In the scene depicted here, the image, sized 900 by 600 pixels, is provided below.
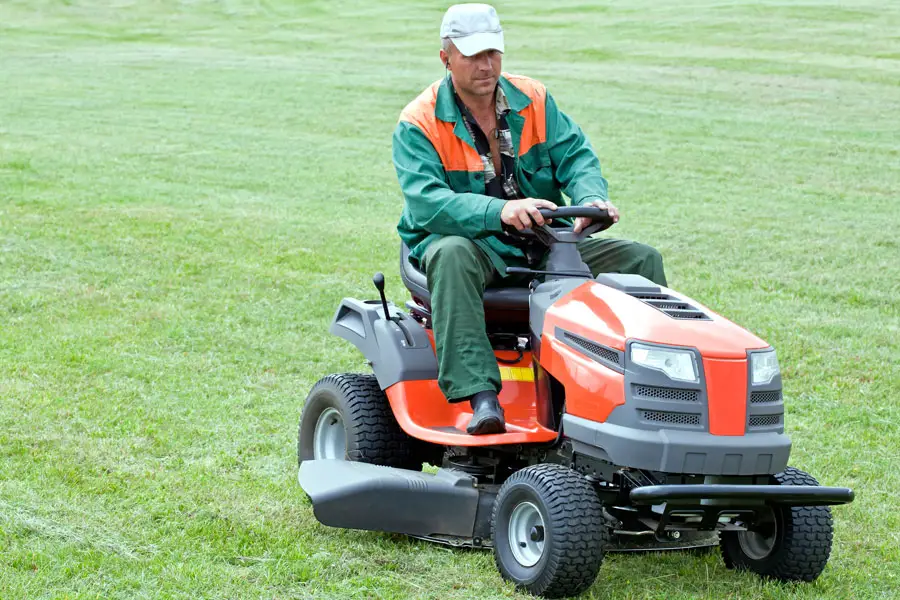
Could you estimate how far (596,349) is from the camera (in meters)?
4.07

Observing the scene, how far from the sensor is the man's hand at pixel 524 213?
170 inches

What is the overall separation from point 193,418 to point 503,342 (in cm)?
189

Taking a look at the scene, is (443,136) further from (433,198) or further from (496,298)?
(496,298)

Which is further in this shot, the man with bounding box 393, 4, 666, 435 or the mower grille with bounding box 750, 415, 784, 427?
the man with bounding box 393, 4, 666, 435

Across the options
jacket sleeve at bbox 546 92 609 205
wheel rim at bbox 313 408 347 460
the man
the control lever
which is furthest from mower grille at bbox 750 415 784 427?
wheel rim at bbox 313 408 347 460

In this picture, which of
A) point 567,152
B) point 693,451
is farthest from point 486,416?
point 567,152

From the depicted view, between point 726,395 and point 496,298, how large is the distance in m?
1.02

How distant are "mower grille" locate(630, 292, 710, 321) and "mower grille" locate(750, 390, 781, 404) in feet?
1.00

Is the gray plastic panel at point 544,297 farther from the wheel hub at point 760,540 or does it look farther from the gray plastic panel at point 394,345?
the wheel hub at point 760,540

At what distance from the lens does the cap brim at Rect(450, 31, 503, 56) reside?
4.57 metres

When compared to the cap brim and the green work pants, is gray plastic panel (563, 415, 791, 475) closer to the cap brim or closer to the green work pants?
the green work pants

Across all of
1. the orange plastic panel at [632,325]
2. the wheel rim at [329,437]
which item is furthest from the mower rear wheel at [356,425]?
the orange plastic panel at [632,325]

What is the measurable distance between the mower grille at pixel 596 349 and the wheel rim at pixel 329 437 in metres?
1.34

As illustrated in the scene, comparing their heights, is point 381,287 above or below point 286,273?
above
